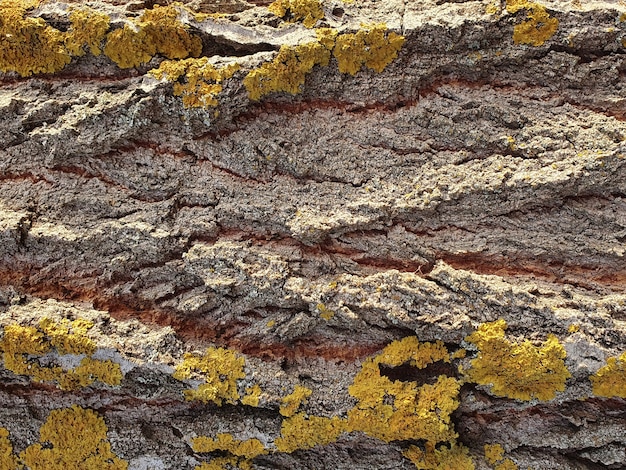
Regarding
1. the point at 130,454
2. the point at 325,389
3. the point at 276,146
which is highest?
the point at 276,146

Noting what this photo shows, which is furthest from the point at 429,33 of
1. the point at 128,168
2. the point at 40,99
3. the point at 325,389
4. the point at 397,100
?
the point at 40,99

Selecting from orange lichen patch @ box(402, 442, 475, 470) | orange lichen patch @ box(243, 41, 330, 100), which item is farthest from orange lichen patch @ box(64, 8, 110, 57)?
orange lichen patch @ box(402, 442, 475, 470)

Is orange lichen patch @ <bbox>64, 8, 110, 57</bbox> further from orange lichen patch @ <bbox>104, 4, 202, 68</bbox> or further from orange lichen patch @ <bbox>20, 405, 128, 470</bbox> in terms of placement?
orange lichen patch @ <bbox>20, 405, 128, 470</bbox>

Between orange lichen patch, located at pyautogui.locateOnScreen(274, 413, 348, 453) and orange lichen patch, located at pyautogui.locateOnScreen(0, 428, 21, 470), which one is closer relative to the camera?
orange lichen patch, located at pyautogui.locateOnScreen(274, 413, 348, 453)

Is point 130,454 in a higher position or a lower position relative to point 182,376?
lower

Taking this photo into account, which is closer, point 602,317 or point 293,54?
point 602,317

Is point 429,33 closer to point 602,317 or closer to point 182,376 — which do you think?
point 602,317

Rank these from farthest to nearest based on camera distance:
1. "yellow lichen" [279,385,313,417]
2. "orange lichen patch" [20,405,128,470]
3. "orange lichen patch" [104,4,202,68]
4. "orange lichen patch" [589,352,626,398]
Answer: "orange lichen patch" [20,405,128,470], "orange lichen patch" [104,4,202,68], "yellow lichen" [279,385,313,417], "orange lichen patch" [589,352,626,398]
